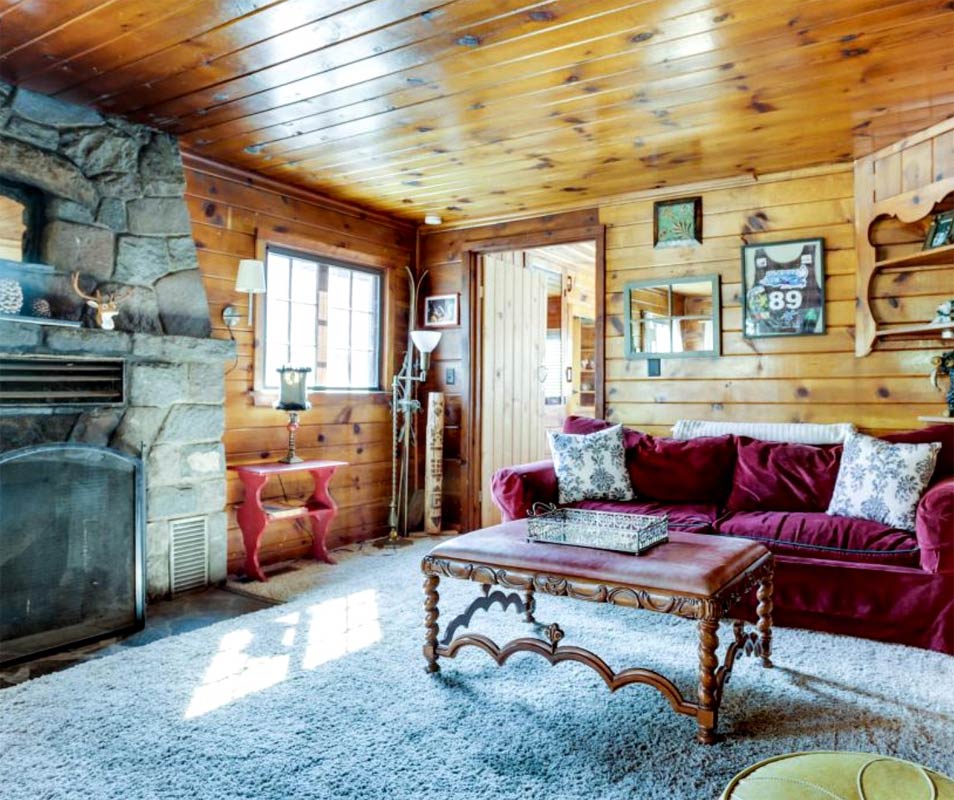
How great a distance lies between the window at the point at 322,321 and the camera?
4.13 m

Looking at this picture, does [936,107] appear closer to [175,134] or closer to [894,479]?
[894,479]

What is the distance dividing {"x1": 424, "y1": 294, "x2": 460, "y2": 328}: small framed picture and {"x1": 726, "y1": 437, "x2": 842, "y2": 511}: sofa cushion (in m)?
2.24

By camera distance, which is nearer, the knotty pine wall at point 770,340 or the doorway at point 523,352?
the knotty pine wall at point 770,340

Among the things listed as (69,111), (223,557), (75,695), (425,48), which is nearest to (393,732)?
(75,695)

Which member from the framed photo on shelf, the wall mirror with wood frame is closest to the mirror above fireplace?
the wall mirror with wood frame

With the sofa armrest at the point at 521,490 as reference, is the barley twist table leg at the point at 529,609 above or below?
below

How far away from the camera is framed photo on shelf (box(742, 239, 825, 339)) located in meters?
3.73

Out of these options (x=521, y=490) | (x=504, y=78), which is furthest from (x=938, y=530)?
(x=504, y=78)

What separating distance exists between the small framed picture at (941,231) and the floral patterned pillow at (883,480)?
930mm

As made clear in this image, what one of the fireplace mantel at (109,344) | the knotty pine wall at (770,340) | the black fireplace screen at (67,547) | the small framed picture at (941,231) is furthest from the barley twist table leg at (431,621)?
the small framed picture at (941,231)

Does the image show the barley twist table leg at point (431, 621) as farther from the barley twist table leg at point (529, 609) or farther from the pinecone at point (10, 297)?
the pinecone at point (10, 297)

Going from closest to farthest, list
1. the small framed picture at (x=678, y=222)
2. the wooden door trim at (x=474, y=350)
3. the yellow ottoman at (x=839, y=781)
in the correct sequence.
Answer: the yellow ottoman at (x=839, y=781)
the small framed picture at (x=678, y=222)
the wooden door trim at (x=474, y=350)

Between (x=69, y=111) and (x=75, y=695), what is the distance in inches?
95.0

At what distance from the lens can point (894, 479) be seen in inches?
117
